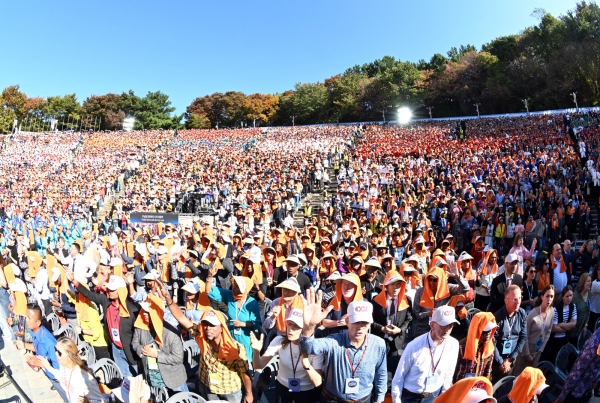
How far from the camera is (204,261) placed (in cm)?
699

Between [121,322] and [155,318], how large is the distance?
2.46 ft

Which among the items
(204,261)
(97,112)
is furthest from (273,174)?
(97,112)

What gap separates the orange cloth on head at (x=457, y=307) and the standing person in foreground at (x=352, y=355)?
6.10 feet

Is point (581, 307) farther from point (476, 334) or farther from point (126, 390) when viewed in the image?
point (126, 390)

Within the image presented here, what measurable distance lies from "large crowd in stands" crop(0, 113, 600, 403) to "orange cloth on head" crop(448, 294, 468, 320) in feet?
0.07

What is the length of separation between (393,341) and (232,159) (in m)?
24.2

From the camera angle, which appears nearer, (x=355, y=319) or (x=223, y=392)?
(x=355, y=319)

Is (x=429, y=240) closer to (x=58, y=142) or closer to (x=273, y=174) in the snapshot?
(x=273, y=174)

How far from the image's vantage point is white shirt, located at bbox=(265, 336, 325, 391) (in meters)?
3.00

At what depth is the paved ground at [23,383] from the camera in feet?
16.0

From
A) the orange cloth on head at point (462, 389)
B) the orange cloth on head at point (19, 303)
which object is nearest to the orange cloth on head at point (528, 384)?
the orange cloth on head at point (462, 389)

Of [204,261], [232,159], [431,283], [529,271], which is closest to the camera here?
[431,283]

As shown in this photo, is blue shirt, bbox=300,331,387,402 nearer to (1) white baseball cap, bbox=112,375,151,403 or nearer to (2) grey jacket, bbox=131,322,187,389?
(1) white baseball cap, bbox=112,375,151,403

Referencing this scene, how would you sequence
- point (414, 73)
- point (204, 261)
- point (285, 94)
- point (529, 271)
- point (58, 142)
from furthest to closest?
point (285, 94) → point (414, 73) → point (58, 142) → point (204, 261) → point (529, 271)
